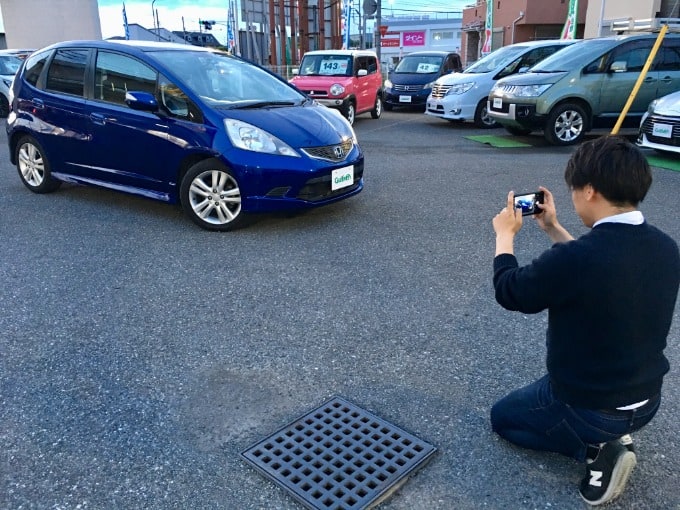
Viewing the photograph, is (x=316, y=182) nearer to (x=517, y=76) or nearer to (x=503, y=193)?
(x=503, y=193)

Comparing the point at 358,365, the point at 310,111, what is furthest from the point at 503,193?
the point at 358,365

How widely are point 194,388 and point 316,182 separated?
2.63 m

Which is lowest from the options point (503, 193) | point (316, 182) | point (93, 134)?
point (503, 193)

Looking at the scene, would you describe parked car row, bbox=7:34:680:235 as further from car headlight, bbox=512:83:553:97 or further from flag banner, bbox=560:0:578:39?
flag banner, bbox=560:0:578:39

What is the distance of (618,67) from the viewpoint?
10.1m

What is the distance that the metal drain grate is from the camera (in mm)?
2215

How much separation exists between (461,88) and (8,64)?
11.4 meters

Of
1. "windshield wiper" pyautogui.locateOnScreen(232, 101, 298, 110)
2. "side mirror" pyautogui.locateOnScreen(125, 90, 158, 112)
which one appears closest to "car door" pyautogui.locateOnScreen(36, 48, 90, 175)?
"side mirror" pyautogui.locateOnScreen(125, 90, 158, 112)

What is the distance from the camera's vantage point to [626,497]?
2.19 m

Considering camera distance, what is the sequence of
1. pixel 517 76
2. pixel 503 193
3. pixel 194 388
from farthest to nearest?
1. pixel 517 76
2. pixel 503 193
3. pixel 194 388

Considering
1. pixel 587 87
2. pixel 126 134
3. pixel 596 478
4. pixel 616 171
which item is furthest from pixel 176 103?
pixel 587 87

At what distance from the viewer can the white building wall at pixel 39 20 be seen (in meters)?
31.5

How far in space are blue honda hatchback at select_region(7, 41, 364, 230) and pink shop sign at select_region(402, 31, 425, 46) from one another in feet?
207

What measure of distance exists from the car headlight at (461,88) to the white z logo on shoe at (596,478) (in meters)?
11.0
